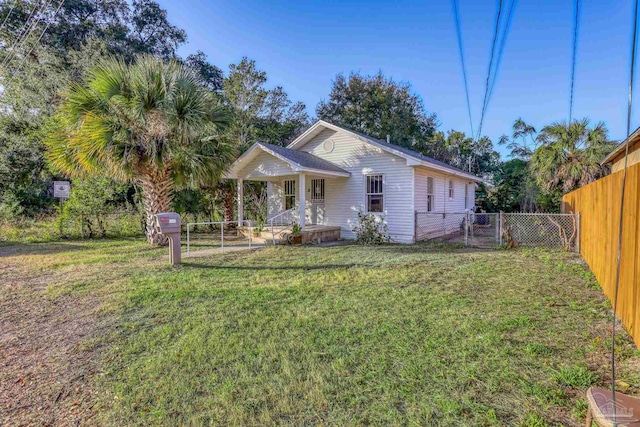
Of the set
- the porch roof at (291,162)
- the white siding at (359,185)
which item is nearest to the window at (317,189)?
the white siding at (359,185)

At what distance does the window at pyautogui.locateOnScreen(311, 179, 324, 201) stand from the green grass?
22.8ft

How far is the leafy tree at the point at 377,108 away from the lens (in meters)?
28.1

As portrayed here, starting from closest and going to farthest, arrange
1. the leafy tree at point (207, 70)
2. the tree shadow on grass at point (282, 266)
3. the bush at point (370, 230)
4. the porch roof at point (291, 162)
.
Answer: the tree shadow on grass at point (282, 266) < the porch roof at point (291, 162) < the bush at point (370, 230) < the leafy tree at point (207, 70)

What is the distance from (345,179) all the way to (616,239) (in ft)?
30.7

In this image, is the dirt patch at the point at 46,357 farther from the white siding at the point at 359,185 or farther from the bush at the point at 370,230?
the white siding at the point at 359,185

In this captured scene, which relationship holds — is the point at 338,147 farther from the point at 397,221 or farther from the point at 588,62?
the point at 588,62

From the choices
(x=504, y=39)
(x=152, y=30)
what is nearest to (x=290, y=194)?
(x=504, y=39)

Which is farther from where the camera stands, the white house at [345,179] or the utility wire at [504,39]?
the white house at [345,179]

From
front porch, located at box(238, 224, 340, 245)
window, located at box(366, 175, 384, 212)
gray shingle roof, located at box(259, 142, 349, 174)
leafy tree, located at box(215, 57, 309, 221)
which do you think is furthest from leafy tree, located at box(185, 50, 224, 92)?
window, located at box(366, 175, 384, 212)

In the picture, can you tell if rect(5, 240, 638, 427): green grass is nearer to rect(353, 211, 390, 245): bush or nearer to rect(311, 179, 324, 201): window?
rect(353, 211, 390, 245): bush

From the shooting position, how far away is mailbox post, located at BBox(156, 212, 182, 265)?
759cm

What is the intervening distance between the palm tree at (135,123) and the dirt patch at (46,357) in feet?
15.8

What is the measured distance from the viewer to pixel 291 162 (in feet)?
35.3

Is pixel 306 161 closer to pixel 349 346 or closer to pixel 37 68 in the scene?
pixel 349 346
